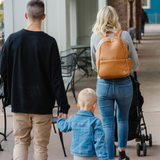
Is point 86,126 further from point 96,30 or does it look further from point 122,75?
point 96,30

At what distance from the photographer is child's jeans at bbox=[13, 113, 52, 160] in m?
2.76

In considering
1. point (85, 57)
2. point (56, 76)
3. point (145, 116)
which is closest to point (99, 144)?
point (56, 76)

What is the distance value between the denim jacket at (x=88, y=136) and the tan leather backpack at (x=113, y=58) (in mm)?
728

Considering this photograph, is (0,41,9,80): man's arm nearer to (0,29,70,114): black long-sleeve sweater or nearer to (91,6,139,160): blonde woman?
(0,29,70,114): black long-sleeve sweater

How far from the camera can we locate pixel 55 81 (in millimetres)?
2676

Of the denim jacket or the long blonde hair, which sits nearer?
the denim jacket

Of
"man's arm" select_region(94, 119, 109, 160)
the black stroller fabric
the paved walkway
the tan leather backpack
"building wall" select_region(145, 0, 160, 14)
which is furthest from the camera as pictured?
"building wall" select_region(145, 0, 160, 14)

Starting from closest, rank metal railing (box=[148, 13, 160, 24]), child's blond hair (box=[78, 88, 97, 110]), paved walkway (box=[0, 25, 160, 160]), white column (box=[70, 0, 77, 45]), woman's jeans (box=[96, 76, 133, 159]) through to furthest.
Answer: child's blond hair (box=[78, 88, 97, 110]), woman's jeans (box=[96, 76, 133, 159]), paved walkway (box=[0, 25, 160, 160]), white column (box=[70, 0, 77, 45]), metal railing (box=[148, 13, 160, 24])

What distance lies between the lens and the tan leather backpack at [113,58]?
3049 mm

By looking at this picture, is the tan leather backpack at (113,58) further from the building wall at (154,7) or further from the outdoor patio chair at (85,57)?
the building wall at (154,7)

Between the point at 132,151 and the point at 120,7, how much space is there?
7.71 metres

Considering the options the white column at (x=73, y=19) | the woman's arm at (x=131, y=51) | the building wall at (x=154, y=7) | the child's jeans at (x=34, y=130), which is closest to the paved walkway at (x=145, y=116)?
the child's jeans at (x=34, y=130)

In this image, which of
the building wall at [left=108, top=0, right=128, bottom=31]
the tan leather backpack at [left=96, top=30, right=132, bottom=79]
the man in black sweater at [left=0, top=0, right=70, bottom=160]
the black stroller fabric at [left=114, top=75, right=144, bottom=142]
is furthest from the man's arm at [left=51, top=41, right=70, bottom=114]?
the building wall at [left=108, top=0, right=128, bottom=31]

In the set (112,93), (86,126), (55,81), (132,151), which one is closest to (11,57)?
(55,81)
